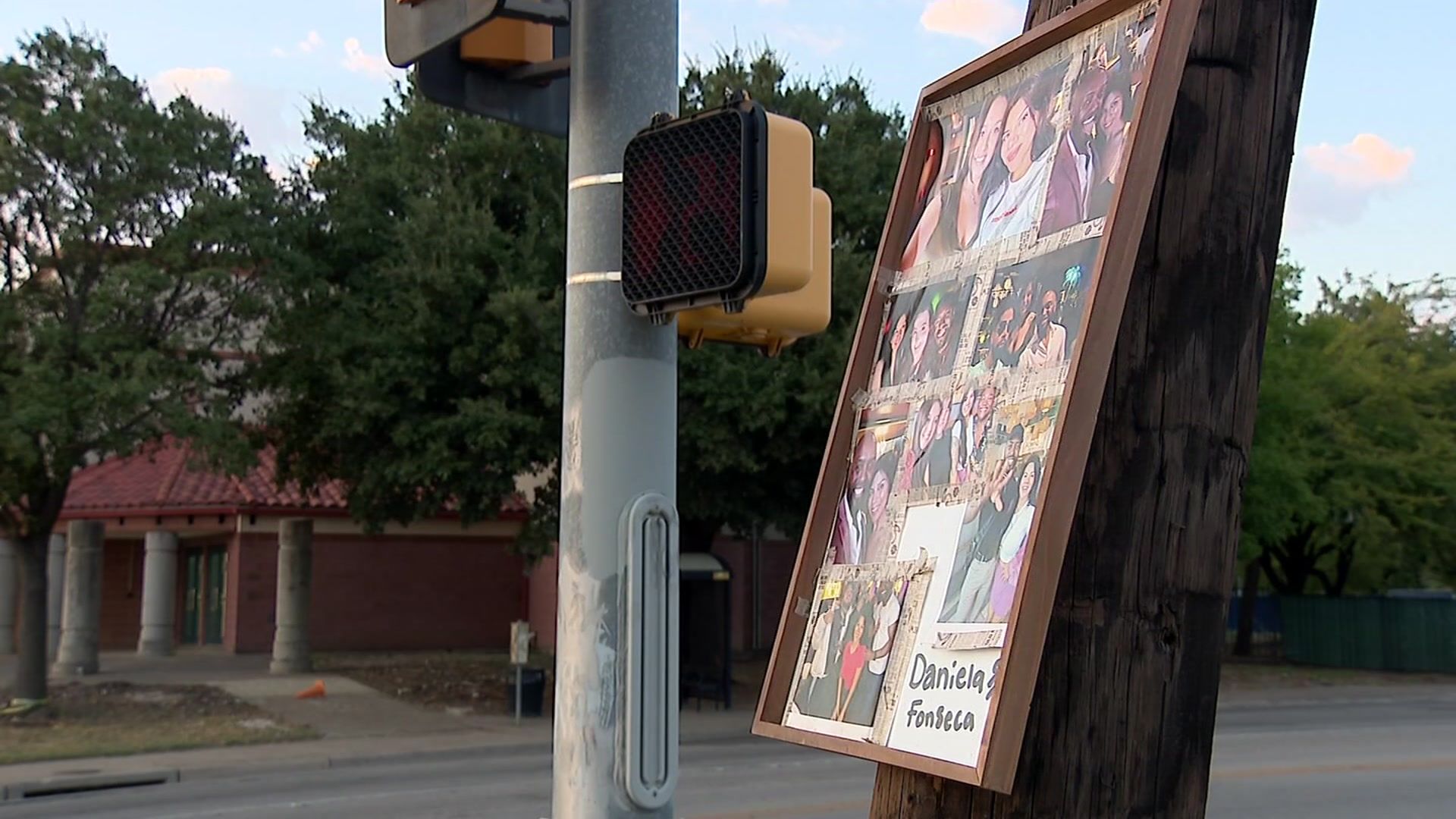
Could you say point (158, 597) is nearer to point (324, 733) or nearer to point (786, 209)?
point (324, 733)

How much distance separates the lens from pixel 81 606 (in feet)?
87.4

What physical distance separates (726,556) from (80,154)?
20.5 meters

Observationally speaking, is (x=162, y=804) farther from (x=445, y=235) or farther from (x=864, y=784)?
(x=445, y=235)

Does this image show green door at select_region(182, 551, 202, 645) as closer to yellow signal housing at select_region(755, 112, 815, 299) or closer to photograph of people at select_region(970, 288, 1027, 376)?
yellow signal housing at select_region(755, 112, 815, 299)

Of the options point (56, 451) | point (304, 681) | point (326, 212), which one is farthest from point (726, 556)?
point (56, 451)

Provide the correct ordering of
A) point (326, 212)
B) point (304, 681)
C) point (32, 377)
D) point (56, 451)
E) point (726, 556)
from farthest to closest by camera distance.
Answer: point (726, 556)
point (304, 681)
point (326, 212)
point (56, 451)
point (32, 377)

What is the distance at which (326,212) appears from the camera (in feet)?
74.2

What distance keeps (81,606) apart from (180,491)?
227 inches

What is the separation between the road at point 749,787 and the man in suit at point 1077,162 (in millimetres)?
10521

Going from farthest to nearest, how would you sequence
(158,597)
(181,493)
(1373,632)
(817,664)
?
(1373,632)
(181,493)
(158,597)
(817,664)

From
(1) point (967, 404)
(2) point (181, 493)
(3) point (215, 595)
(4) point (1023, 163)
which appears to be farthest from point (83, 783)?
(3) point (215, 595)

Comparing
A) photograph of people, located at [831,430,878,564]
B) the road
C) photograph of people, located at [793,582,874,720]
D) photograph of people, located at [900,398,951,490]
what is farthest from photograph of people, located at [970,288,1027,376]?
the road

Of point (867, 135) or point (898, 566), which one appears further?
point (867, 135)

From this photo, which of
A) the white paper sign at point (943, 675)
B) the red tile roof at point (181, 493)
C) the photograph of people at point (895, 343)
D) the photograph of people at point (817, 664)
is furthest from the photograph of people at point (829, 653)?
the red tile roof at point (181, 493)
